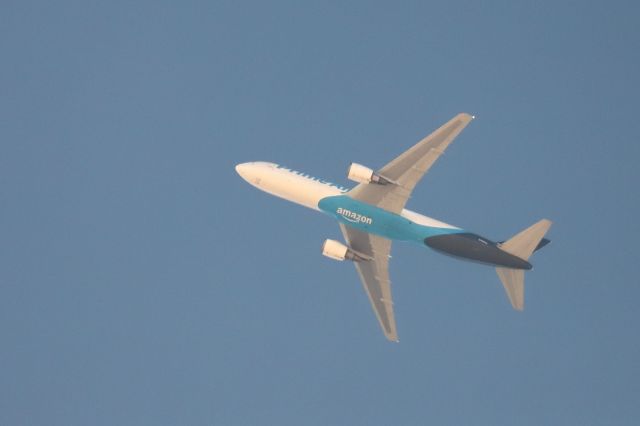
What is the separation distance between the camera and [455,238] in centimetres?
6606

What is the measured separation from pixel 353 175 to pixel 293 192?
592 centimetres

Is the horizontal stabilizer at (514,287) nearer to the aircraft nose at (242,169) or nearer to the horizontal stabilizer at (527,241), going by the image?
the horizontal stabilizer at (527,241)

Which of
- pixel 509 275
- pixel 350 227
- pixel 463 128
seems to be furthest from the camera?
pixel 350 227

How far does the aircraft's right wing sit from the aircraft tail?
759 cm

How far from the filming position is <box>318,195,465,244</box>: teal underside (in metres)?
66.8

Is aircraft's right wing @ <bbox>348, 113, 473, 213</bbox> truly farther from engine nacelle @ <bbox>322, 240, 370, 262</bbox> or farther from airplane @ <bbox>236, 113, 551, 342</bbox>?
engine nacelle @ <bbox>322, 240, 370, 262</bbox>

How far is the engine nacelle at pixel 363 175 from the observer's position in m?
64.8

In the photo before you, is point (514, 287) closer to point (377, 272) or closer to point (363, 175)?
point (377, 272)

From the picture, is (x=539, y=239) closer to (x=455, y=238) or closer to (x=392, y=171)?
(x=455, y=238)

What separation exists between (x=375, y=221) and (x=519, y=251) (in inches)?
392

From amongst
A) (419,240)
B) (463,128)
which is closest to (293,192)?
(419,240)

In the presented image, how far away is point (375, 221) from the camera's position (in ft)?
220

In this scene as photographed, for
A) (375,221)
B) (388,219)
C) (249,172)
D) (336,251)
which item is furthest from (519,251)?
(249,172)

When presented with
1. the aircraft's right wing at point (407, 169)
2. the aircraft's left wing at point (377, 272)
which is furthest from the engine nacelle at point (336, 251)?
the aircraft's right wing at point (407, 169)
